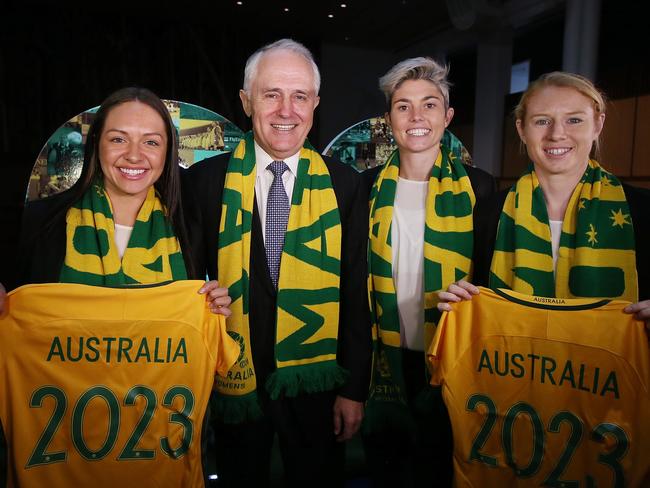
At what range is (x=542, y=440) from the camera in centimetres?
123

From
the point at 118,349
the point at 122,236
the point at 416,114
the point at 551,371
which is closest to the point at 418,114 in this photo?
the point at 416,114

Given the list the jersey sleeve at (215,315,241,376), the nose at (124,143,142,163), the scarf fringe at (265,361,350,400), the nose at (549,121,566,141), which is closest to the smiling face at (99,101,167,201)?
the nose at (124,143,142,163)

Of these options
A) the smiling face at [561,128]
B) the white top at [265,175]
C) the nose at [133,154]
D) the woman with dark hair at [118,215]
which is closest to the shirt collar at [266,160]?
the white top at [265,175]

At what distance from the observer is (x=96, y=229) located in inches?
55.6

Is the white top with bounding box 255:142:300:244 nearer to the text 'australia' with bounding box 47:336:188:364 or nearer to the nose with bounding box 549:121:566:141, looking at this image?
the text 'australia' with bounding box 47:336:188:364

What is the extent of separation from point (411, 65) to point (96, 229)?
1.26 metres

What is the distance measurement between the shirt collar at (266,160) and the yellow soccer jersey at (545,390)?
2.37 ft

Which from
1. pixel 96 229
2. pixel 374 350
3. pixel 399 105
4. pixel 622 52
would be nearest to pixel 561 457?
pixel 374 350

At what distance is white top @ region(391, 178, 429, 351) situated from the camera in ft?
5.65

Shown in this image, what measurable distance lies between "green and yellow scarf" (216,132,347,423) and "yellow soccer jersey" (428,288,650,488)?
1.41 feet

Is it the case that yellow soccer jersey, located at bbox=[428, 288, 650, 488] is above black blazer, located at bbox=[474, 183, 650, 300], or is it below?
below

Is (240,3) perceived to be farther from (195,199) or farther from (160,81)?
(195,199)

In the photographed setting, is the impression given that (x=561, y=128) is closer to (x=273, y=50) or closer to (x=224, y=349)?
(x=273, y=50)

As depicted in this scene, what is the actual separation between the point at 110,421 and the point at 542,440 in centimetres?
113
